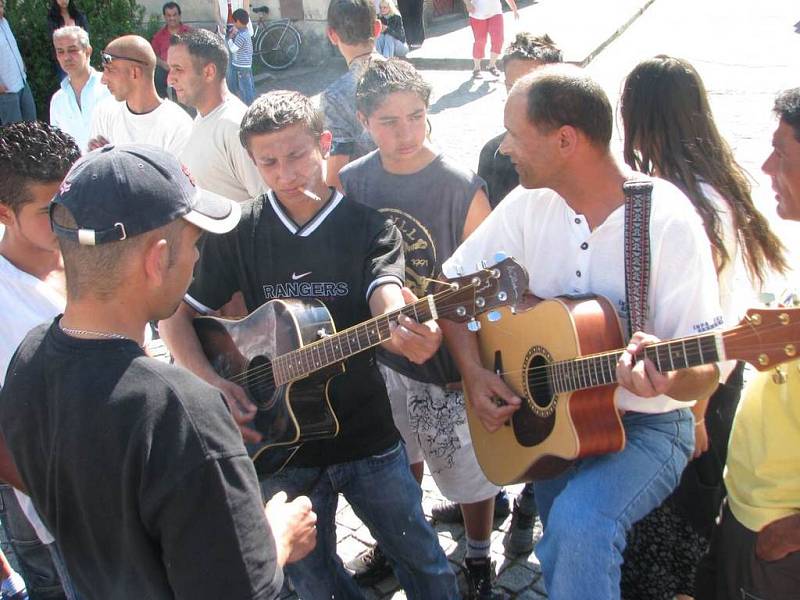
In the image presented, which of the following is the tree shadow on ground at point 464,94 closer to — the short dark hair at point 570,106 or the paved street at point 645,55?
the paved street at point 645,55

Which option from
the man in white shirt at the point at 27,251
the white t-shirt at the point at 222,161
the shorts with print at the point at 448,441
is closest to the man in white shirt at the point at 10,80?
the white t-shirt at the point at 222,161

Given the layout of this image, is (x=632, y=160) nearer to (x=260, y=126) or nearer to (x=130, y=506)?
(x=260, y=126)

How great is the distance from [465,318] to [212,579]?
53.6 inches

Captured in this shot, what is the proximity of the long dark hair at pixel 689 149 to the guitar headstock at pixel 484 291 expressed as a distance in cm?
81

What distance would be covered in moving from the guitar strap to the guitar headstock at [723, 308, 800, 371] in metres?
0.34

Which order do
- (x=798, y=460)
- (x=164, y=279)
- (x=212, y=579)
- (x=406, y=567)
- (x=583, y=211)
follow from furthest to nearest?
(x=406, y=567), (x=583, y=211), (x=798, y=460), (x=164, y=279), (x=212, y=579)

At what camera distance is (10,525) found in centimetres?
323

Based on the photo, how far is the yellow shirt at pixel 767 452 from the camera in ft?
8.41

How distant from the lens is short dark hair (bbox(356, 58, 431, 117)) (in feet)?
12.4

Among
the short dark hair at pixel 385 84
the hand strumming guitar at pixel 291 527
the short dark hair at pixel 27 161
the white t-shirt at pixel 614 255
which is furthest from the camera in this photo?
the short dark hair at pixel 385 84

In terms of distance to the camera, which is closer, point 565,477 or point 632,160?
point 565,477

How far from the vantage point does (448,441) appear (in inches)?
144

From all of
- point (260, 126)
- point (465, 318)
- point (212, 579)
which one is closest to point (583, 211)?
point (465, 318)

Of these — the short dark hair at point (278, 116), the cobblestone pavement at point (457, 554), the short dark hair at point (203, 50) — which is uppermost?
the short dark hair at point (203, 50)
